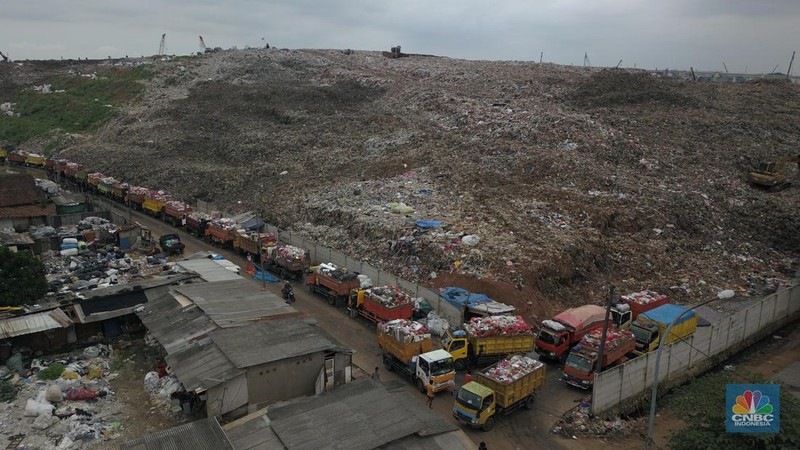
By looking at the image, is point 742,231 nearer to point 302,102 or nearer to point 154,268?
point 154,268

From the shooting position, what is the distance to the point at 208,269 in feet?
73.4

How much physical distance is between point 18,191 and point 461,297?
1031 inches

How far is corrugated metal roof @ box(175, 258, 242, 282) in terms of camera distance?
70.0 ft

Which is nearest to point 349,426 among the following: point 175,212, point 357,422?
point 357,422

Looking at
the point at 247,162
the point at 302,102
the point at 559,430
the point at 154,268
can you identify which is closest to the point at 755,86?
the point at 302,102

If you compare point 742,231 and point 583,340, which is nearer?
point 583,340

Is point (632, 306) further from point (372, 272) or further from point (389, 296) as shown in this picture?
point (372, 272)

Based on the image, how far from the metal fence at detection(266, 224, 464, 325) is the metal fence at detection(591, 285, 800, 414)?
6.19 meters

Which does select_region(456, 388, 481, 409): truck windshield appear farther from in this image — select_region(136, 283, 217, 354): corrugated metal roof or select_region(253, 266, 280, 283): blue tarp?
select_region(253, 266, 280, 283): blue tarp

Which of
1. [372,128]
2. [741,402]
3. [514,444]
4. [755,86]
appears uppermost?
[755,86]

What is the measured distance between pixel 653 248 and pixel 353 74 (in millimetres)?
47994

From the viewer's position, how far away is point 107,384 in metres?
15.6

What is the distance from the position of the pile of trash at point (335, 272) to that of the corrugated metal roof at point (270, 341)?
537cm

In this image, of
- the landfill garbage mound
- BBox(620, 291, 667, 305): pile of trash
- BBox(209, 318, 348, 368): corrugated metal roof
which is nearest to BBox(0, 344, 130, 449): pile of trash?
BBox(209, 318, 348, 368): corrugated metal roof
